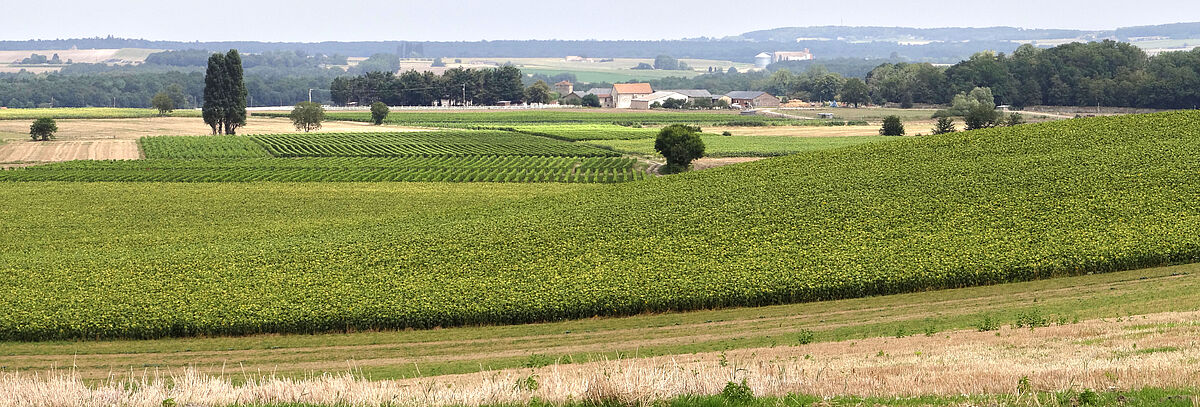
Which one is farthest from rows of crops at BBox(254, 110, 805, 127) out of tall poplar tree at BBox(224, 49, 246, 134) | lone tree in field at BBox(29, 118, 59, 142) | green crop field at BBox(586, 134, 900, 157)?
lone tree in field at BBox(29, 118, 59, 142)

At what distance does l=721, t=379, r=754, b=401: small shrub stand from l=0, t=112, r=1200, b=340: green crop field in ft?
66.8

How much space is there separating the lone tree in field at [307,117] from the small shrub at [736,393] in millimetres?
142664

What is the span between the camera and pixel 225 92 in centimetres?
14175

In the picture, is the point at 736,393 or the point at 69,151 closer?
the point at 736,393

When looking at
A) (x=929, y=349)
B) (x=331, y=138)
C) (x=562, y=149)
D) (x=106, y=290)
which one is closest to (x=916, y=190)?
(x=929, y=349)

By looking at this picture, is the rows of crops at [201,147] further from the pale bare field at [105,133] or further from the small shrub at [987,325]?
the small shrub at [987,325]

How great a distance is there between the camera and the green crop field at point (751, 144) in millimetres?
109188

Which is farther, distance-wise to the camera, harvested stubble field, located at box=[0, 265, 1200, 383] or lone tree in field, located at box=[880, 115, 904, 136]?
lone tree in field, located at box=[880, 115, 904, 136]

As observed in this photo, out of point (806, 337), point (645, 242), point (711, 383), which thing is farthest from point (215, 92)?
point (711, 383)

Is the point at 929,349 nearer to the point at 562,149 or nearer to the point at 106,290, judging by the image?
Result: the point at 106,290

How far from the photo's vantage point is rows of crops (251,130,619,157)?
367ft

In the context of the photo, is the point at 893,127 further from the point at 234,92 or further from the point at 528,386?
the point at 528,386

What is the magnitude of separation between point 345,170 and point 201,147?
107ft

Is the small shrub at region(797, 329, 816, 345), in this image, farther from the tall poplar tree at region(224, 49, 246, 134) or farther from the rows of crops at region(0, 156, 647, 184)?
the tall poplar tree at region(224, 49, 246, 134)
